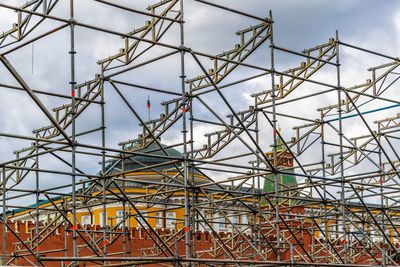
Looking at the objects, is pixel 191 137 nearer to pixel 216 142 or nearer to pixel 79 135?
pixel 79 135

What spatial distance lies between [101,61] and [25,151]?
5.94m

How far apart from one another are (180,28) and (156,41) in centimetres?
123

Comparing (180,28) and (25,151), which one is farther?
(25,151)

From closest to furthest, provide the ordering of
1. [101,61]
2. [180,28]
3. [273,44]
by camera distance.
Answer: [180,28]
[273,44]
[101,61]

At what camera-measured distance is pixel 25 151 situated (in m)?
33.2

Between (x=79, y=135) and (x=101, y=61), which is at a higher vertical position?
(x=101, y=61)

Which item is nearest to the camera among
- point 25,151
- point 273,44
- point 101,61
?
point 273,44

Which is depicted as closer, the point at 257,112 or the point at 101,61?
the point at 101,61

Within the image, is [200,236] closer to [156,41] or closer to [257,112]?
[257,112]

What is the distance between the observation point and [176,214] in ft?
188

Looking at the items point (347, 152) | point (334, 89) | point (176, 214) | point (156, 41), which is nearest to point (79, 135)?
point (156, 41)

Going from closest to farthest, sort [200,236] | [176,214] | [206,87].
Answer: [206,87] < [200,236] < [176,214]

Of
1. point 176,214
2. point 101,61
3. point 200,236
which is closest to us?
point 101,61

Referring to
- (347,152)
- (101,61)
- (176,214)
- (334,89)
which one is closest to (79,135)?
(101,61)
